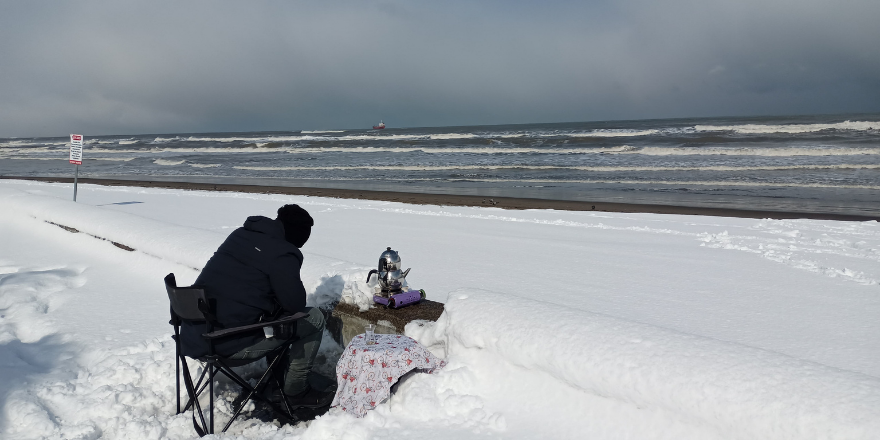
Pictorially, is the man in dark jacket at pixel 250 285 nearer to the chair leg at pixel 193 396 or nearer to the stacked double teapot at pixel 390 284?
the chair leg at pixel 193 396

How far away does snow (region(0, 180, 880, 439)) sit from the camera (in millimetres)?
2311

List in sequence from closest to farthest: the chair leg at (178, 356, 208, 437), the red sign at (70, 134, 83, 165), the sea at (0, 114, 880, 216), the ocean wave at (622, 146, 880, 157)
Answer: the chair leg at (178, 356, 208, 437), the red sign at (70, 134, 83, 165), the sea at (0, 114, 880, 216), the ocean wave at (622, 146, 880, 157)

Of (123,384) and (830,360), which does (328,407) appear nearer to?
(123,384)

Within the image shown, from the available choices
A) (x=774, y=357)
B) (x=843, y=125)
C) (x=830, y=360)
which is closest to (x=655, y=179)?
(x=830, y=360)

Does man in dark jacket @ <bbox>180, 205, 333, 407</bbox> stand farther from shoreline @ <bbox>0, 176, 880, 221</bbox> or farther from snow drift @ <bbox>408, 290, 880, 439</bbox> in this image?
shoreline @ <bbox>0, 176, 880, 221</bbox>

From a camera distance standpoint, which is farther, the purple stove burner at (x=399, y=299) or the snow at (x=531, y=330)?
the purple stove burner at (x=399, y=299)

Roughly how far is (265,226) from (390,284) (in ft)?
3.56

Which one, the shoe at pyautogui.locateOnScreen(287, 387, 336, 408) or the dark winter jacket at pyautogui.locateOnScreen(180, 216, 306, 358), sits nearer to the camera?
the dark winter jacket at pyautogui.locateOnScreen(180, 216, 306, 358)

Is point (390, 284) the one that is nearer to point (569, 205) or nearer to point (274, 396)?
point (274, 396)

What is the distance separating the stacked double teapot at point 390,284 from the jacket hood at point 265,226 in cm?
87

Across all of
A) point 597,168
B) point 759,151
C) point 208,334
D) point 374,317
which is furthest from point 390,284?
point 759,151

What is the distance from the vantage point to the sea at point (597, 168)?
15039 mm

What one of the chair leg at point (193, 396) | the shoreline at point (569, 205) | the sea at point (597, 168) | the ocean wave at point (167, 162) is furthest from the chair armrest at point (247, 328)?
the ocean wave at point (167, 162)

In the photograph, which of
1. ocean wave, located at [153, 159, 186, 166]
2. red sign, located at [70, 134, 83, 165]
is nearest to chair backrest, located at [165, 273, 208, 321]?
red sign, located at [70, 134, 83, 165]
